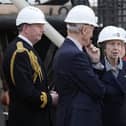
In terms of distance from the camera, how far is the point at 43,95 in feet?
14.3

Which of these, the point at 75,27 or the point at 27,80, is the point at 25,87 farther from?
the point at 75,27

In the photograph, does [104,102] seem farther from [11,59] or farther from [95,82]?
[11,59]

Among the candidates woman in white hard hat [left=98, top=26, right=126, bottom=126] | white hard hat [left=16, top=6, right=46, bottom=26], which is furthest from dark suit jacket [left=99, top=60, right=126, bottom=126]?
white hard hat [left=16, top=6, right=46, bottom=26]

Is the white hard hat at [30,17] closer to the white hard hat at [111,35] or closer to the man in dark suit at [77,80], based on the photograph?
the man in dark suit at [77,80]

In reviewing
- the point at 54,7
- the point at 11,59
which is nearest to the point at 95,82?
the point at 11,59

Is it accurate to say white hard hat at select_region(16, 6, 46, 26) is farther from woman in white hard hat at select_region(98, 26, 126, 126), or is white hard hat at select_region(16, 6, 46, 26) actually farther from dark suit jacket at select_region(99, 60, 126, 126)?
dark suit jacket at select_region(99, 60, 126, 126)

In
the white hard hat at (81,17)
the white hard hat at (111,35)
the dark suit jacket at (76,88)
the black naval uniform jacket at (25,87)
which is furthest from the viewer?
the white hard hat at (111,35)

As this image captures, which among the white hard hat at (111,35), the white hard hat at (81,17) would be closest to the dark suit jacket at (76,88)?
the white hard hat at (81,17)

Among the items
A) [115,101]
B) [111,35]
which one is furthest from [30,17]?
[115,101]

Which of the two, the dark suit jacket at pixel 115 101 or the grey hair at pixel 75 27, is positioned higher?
the grey hair at pixel 75 27

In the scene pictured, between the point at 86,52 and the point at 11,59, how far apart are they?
62cm

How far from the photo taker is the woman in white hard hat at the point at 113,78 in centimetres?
434

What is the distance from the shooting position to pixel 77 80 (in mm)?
3994

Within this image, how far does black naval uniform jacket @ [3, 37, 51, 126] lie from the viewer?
4293 mm
